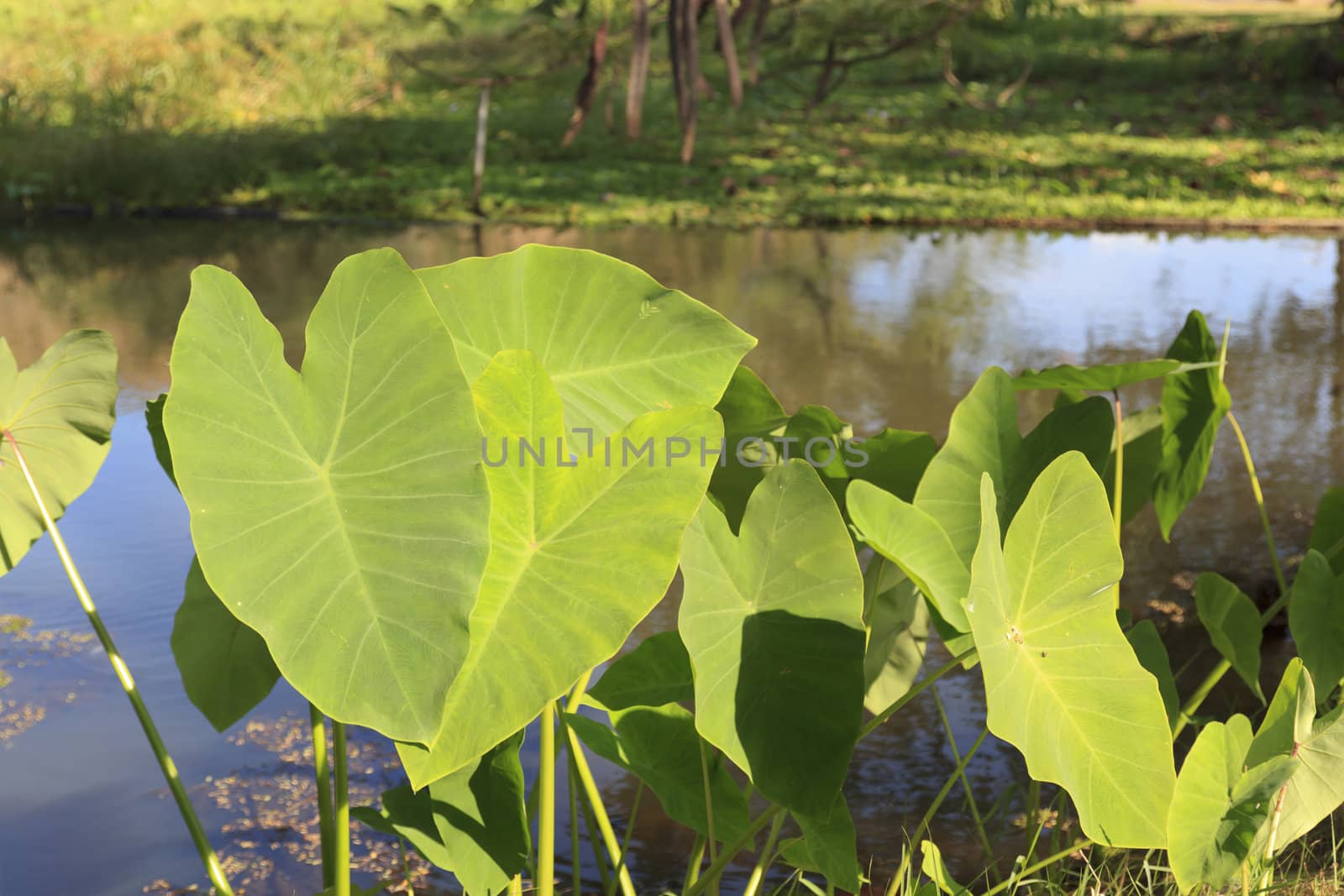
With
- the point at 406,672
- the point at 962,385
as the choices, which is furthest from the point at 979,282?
the point at 406,672

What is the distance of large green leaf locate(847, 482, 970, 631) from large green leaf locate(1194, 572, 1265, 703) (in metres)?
0.44

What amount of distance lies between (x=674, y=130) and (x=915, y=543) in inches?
260

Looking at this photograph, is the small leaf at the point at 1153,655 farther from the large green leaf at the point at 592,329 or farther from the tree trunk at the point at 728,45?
the tree trunk at the point at 728,45

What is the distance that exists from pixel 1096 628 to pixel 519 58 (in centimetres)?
757

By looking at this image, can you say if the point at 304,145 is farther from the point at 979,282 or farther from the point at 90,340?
the point at 90,340

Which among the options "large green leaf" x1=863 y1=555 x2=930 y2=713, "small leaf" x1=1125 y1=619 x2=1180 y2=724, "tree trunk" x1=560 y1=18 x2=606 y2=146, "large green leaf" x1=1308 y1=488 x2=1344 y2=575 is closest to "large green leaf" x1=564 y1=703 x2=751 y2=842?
"large green leaf" x1=863 y1=555 x2=930 y2=713

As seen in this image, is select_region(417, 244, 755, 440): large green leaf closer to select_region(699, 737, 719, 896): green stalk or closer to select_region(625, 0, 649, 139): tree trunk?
select_region(699, 737, 719, 896): green stalk

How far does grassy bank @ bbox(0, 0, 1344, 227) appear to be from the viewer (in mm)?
5488

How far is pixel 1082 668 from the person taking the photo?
825mm

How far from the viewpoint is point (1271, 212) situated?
16.8 feet

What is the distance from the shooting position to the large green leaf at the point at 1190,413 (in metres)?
1.22

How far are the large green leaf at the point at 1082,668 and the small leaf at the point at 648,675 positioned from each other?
0.25 meters

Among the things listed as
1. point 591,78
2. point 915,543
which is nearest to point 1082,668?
point 915,543

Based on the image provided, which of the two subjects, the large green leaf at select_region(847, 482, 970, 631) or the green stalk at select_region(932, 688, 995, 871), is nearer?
the large green leaf at select_region(847, 482, 970, 631)
